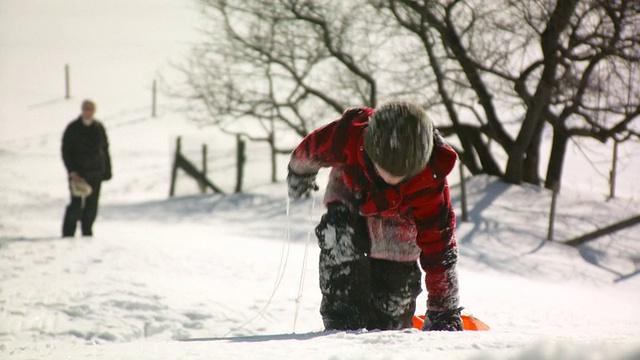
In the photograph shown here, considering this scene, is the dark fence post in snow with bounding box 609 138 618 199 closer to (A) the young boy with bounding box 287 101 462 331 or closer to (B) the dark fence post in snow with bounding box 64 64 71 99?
(A) the young boy with bounding box 287 101 462 331

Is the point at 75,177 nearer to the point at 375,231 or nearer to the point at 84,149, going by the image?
the point at 84,149

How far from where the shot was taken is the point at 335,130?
2.72 m

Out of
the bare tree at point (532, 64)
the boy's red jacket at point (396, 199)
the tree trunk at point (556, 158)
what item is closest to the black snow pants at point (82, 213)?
the boy's red jacket at point (396, 199)

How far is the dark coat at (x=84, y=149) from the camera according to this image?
6648 millimetres

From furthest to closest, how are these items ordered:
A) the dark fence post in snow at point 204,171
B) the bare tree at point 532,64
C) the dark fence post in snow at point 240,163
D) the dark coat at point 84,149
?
the dark fence post in snow at point 204,171, the dark fence post in snow at point 240,163, the bare tree at point 532,64, the dark coat at point 84,149

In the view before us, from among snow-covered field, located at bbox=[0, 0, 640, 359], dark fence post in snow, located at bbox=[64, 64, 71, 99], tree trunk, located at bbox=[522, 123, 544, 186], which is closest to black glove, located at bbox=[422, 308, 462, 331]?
snow-covered field, located at bbox=[0, 0, 640, 359]

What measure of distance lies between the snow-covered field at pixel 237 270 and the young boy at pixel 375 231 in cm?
34

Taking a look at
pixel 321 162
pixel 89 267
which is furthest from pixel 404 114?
pixel 89 267

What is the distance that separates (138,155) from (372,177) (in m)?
17.2

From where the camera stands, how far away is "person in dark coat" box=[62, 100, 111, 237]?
21.8 ft

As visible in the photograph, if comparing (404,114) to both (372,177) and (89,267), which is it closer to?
(372,177)

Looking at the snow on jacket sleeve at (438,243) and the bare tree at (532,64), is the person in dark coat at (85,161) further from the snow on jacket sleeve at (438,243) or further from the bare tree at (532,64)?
the bare tree at (532,64)

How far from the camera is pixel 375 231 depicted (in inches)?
111

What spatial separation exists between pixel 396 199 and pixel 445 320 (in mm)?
593
